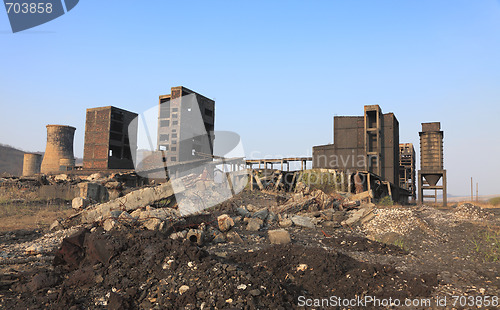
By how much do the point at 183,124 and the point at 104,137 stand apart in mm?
7450

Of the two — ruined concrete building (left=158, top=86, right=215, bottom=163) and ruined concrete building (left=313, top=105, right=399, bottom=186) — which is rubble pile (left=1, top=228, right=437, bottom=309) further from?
ruined concrete building (left=158, top=86, right=215, bottom=163)

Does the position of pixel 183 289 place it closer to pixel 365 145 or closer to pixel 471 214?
pixel 471 214

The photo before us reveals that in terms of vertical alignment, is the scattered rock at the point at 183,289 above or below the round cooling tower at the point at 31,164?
below

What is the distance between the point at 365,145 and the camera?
23.0 m

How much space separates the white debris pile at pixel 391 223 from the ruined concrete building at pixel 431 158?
13.6 m

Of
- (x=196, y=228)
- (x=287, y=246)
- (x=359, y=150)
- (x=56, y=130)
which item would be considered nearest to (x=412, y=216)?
(x=287, y=246)

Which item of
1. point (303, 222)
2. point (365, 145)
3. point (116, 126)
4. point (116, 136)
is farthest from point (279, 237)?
point (116, 136)

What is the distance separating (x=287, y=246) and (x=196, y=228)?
2.44m

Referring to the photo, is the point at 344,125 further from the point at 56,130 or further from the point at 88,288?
the point at 56,130

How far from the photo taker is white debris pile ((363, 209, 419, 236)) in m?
9.16

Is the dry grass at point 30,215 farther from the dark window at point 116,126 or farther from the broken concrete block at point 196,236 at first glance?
the dark window at point 116,126

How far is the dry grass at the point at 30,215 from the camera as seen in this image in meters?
10.3

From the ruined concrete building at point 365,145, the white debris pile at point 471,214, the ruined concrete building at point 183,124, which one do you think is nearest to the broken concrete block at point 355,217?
the white debris pile at point 471,214

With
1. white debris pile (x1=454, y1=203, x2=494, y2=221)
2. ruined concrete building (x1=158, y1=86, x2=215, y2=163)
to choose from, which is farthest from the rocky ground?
ruined concrete building (x1=158, y1=86, x2=215, y2=163)
